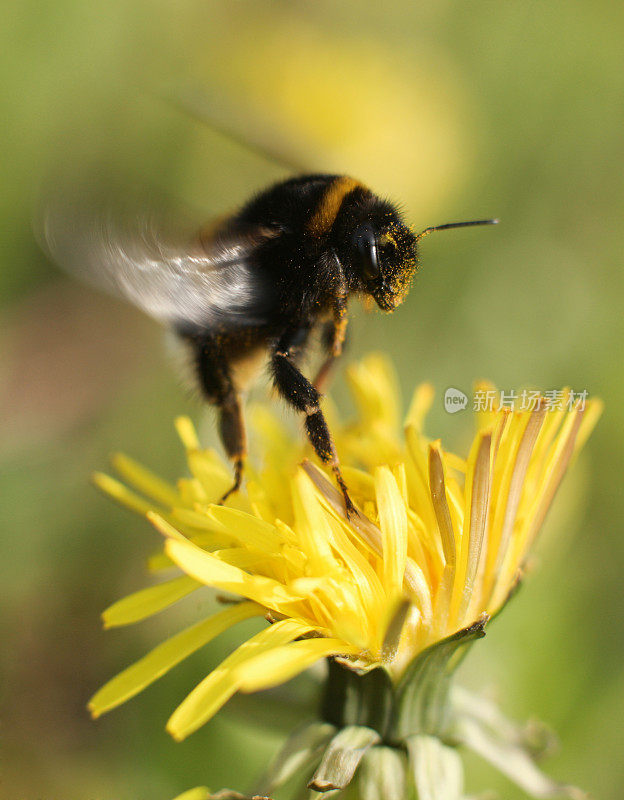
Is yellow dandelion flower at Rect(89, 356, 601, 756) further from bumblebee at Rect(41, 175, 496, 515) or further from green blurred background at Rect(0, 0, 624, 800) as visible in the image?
green blurred background at Rect(0, 0, 624, 800)

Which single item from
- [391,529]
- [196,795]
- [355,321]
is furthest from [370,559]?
[355,321]

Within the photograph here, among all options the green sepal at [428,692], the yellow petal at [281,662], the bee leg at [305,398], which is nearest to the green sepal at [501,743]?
the green sepal at [428,692]

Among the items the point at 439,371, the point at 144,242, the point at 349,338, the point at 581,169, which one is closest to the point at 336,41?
the point at 581,169

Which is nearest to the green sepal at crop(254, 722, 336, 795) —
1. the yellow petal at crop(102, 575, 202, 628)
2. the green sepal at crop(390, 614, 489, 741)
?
the green sepal at crop(390, 614, 489, 741)

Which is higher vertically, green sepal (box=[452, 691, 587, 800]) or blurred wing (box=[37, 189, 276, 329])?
blurred wing (box=[37, 189, 276, 329])

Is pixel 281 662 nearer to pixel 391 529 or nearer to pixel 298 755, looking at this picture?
pixel 391 529

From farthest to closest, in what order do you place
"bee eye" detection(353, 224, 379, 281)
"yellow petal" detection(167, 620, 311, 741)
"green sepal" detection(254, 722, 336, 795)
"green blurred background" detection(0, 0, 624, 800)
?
"green blurred background" detection(0, 0, 624, 800)
"bee eye" detection(353, 224, 379, 281)
"green sepal" detection(254, 722, 336, 795)
"yellow petal" detection(167, 620, 311, 741)

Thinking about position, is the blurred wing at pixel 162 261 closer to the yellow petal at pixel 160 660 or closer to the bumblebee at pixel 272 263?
the bumblebee at pixel 272 263
